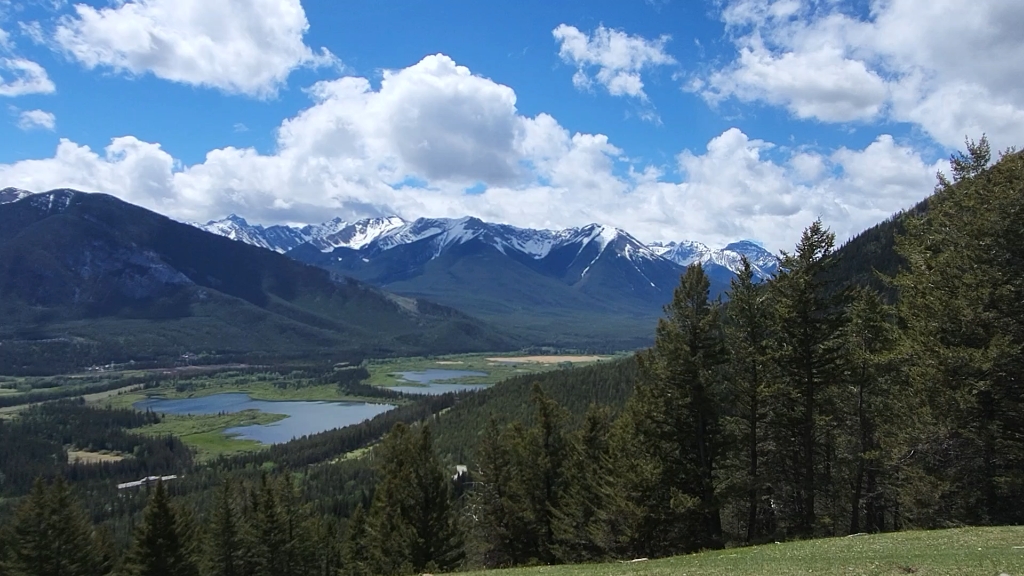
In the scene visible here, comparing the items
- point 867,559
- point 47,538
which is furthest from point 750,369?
point 47,538

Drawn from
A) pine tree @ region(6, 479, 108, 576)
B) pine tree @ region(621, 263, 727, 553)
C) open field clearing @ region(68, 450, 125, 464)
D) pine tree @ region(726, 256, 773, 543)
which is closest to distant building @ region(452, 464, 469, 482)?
pine tree @ region(6, 479, 108, 576)

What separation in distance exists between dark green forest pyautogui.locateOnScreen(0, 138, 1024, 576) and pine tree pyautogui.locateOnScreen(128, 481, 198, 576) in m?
0.10

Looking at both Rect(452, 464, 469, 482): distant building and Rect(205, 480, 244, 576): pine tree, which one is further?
Rect(452, 464, 469, 482): distant building

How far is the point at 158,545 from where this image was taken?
38.8 meters

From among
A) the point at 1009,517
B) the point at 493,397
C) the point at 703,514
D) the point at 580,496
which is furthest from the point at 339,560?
the point at 493,397

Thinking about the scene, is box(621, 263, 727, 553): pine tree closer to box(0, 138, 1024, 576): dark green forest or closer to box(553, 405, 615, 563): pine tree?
box(0, 138, 1024, 576): dark green forest

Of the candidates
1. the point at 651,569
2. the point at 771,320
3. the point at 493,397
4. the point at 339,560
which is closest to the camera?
the point at 651,569

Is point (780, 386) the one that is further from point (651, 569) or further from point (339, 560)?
point (339, 560)

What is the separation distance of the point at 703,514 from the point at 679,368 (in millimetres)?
7017

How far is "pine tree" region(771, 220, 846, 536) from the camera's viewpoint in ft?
85.0

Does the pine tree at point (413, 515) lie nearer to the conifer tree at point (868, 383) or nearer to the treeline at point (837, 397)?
the treeline at point (837, 397)

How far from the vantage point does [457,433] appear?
137125 mm

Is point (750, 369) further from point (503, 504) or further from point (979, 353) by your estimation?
point (503, 504)

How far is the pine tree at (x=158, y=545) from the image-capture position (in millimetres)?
38500
